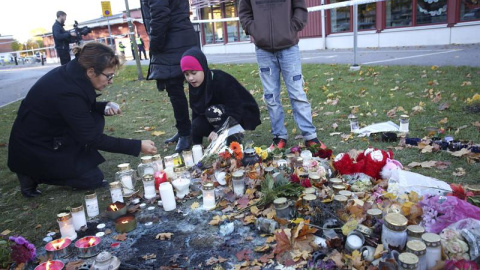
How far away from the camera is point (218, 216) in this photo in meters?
2.61

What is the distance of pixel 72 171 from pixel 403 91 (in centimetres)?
464

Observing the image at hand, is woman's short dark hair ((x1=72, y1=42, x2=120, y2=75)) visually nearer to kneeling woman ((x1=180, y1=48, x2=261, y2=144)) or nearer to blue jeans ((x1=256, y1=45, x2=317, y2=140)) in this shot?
kneeling woman ((x1=180, y1=48, x2=261, y2=144))

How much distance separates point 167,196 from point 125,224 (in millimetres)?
381

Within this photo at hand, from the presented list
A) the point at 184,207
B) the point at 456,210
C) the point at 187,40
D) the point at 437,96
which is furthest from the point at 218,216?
the point at 437,96

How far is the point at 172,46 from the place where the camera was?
421 cm

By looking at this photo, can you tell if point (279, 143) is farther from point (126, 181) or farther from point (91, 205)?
point (91, 205)

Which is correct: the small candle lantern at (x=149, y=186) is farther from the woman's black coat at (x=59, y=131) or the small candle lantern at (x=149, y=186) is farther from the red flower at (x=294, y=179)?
the red flower at (x=294, y=179)

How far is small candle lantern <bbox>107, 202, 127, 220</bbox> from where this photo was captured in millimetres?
2721

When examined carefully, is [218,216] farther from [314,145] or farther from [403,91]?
[403,91]

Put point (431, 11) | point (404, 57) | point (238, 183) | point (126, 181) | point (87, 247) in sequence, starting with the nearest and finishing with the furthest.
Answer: point (87, 247), point (238, 183), point (126, 181), point (404, 57), point (431, 11)

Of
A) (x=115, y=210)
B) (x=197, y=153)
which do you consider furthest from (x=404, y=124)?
(x=115, y=210)

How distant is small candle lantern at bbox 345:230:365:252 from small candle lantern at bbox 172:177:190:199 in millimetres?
1455

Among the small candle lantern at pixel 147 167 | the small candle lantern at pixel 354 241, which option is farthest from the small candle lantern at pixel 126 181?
the small candle lantern at pixel 354 241

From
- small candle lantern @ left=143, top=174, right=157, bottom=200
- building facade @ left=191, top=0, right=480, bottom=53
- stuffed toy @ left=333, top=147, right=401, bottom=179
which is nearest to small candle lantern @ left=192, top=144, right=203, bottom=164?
small candle lantern @ left=143, top=174, right=157, bottom=200
